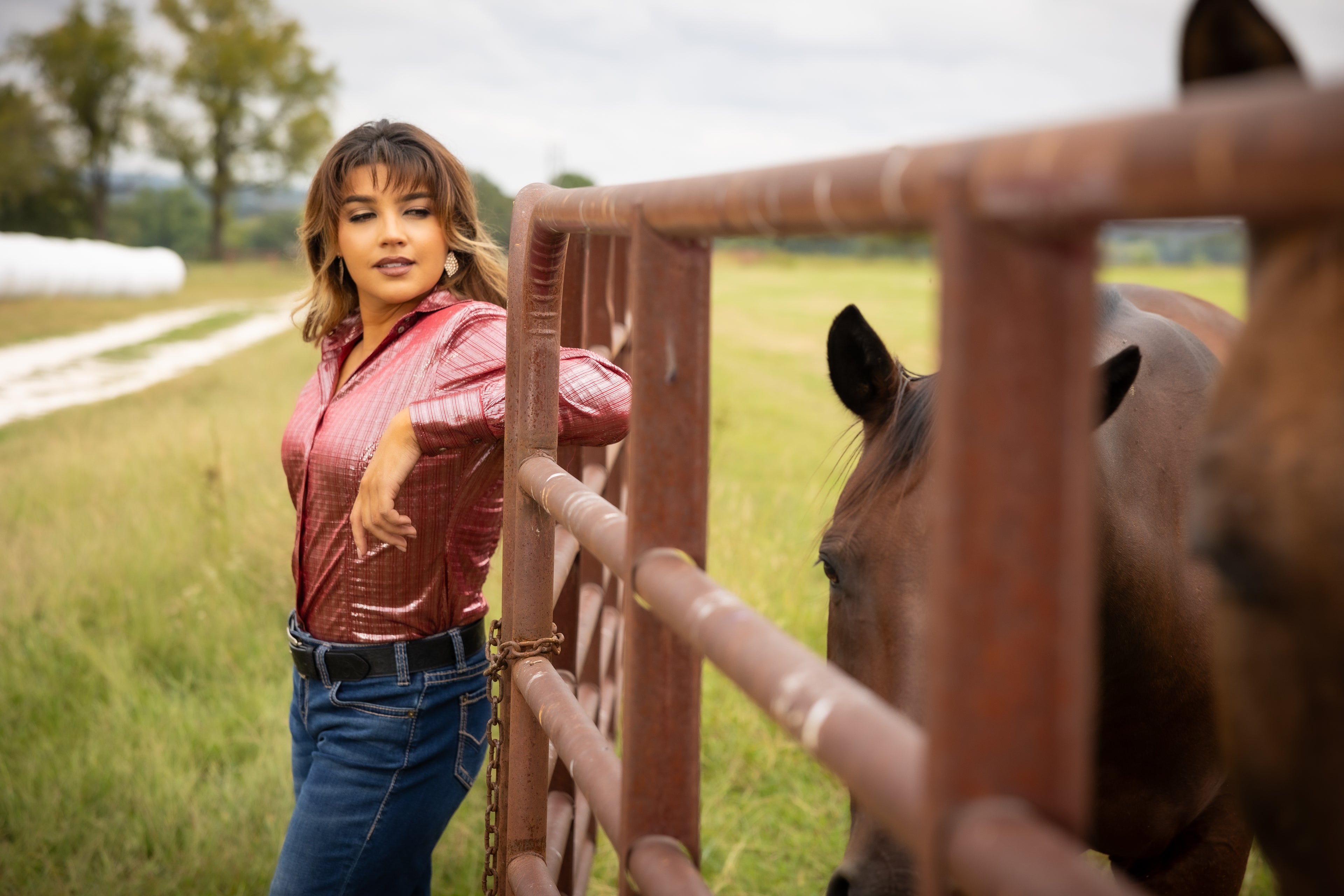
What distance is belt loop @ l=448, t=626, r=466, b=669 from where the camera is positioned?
1.97 metres

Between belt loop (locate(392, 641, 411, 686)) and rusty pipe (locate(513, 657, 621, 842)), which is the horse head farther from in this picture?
belt loop (locate(392, 641, 411, 686))

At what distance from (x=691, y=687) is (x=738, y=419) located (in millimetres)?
9244

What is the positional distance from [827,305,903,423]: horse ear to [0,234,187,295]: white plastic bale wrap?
27.2 metres

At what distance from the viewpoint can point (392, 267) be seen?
205 cm

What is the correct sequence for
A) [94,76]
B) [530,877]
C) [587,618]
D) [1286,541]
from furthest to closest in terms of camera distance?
[94,76] → [587,618] → [530,877] → [1286,541]

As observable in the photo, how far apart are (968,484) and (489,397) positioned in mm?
1384

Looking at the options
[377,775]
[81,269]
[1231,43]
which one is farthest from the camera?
[81,269]

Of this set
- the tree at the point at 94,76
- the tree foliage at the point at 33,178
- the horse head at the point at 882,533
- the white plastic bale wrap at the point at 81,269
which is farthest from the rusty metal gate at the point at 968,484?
the tree at the point at 94,76

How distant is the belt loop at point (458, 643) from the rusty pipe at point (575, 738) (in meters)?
0.31

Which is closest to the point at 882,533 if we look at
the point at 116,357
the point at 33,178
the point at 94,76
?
the point at 116,357

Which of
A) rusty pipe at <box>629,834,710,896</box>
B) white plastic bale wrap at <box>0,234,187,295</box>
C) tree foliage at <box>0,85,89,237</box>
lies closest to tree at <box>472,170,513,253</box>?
rusty pipe at <box>629,834,710,896</box>

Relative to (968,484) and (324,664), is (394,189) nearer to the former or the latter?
(324,664)

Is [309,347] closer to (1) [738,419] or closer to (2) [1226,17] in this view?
(1) [738,419]

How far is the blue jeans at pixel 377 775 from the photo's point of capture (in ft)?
6.05
